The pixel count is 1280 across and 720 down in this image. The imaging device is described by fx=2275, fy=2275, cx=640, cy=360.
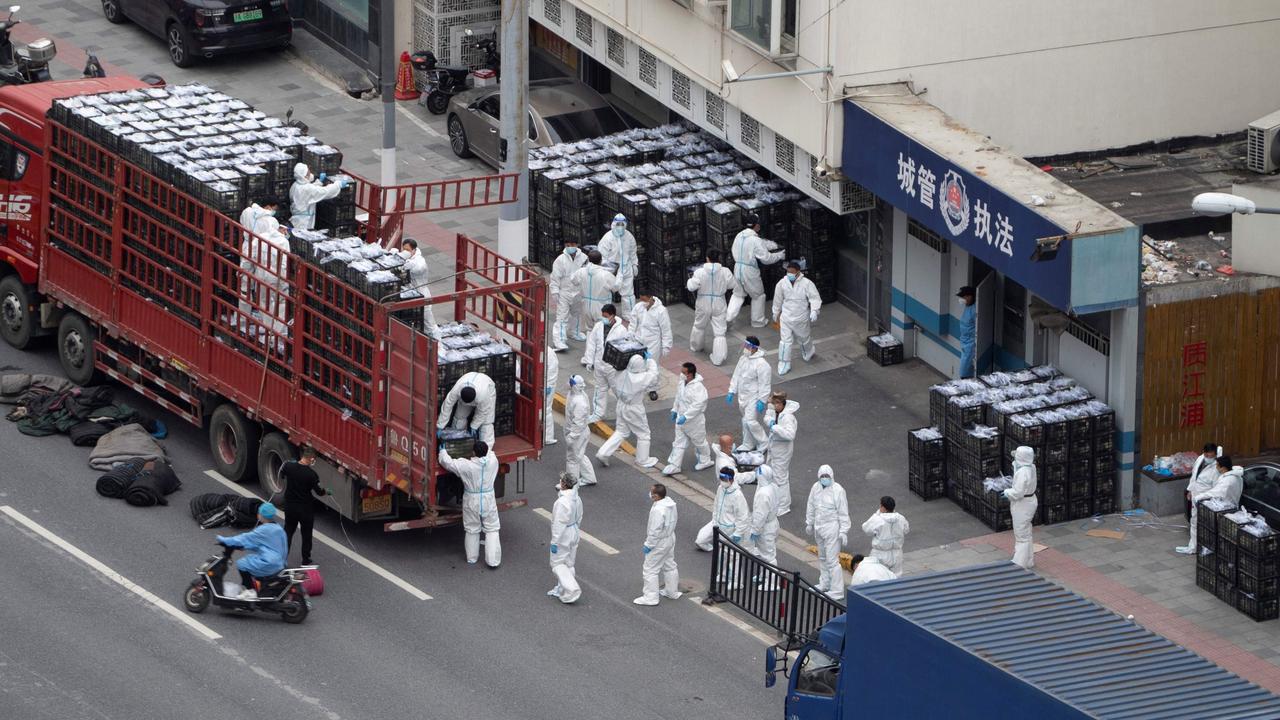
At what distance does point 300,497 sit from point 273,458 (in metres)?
1.47

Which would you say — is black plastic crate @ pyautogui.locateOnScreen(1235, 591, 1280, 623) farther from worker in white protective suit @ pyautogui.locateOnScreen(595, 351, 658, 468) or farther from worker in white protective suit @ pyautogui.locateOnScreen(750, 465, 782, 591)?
worker in white protective suit @ pyautogui.locateOnScreen(595, 351, 658, 468)

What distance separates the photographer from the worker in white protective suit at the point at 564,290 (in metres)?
29.7

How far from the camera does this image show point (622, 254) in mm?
29984

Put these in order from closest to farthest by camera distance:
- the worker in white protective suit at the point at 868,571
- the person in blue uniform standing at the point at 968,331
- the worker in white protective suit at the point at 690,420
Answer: the worker in white protective suit at the point at 868,571 → the worker in white protective suit at the point at 690,420 → the person in blue uniform standing at the point at 968,331

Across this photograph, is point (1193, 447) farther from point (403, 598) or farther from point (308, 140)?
point (308, 140)

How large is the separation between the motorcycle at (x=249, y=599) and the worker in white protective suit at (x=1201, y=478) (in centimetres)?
942

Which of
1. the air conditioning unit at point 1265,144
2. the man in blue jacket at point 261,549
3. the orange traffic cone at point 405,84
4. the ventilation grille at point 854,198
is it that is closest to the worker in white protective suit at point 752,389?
the ventilation grille at point 854,198

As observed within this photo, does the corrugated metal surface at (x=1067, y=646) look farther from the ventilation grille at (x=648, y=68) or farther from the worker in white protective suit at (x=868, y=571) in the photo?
the ventilation grille at (x=648, y=68)

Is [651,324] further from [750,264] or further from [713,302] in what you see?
[750,264]

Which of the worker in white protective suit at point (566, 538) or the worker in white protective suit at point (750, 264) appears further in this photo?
the worker in white protective suit at point (750, 264)

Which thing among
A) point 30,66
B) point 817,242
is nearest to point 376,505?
point 817,242

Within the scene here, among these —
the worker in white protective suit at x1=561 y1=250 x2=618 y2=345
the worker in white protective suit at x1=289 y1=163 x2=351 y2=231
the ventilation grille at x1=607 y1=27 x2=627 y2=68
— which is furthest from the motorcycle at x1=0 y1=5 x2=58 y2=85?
the worker in white protective suit at x1=289 y1=163 x2=351 y2=231

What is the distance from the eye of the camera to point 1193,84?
1131 inches

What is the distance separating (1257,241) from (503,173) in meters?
9.42
